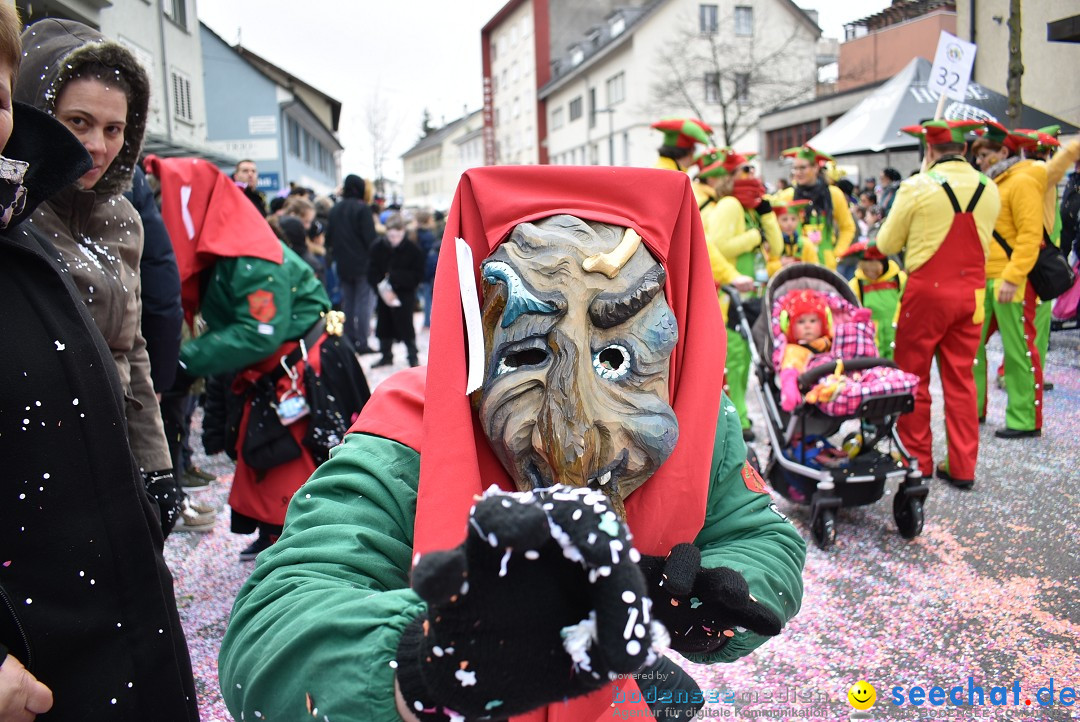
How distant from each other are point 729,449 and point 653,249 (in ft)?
1.67

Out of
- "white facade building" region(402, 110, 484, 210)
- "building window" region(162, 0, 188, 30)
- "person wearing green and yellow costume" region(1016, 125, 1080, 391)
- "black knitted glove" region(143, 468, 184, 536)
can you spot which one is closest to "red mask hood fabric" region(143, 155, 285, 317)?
"black knitted glove" region(143, 468, 184, 536)

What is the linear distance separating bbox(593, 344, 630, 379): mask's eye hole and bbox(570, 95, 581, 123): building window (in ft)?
136

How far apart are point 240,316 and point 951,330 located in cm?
442

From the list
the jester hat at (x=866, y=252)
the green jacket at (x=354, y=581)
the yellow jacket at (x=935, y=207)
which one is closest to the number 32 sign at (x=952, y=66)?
the jester hat at (x=866, y=252)

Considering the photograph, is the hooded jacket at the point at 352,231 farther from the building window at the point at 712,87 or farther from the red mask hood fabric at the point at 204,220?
the building window at the point at 712,87

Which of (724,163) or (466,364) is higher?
(724,163)

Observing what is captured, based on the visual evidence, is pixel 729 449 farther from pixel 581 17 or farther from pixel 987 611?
A: pixel 581 17

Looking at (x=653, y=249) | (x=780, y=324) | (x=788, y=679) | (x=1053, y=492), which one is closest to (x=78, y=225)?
(x=653, y=249)

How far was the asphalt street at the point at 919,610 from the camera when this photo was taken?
2893 millimetres

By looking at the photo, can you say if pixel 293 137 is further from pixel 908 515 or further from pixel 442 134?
pixel 442 134

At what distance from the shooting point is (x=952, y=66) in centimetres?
706

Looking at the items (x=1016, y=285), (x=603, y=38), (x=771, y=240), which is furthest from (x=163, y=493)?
(x=603, y=38)

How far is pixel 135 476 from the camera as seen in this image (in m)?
1.52

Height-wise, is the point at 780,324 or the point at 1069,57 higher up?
the point at 1069,57
